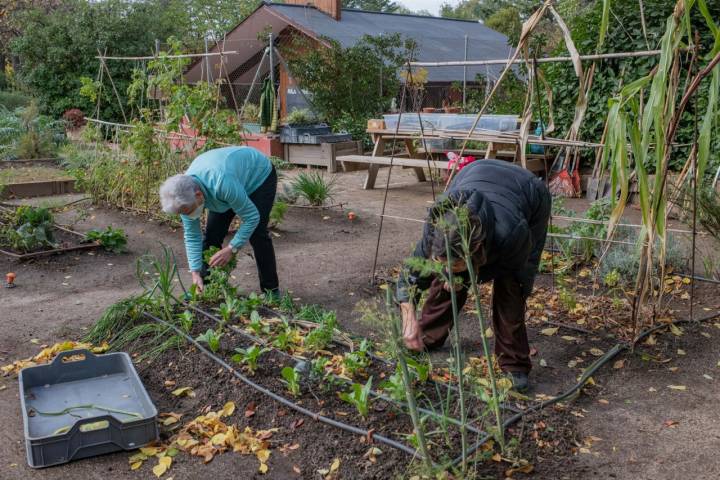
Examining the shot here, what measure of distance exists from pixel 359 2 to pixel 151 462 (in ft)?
128

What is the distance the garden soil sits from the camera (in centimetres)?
275

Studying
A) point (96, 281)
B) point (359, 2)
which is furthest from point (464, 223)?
point (359, 2)

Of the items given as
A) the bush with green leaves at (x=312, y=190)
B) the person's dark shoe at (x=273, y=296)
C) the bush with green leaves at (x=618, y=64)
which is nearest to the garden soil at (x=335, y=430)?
the person's dark shoe at (x=273, y=296)

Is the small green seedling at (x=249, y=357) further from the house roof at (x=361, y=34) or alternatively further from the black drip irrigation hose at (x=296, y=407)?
the house roof at (x=361, y=34)

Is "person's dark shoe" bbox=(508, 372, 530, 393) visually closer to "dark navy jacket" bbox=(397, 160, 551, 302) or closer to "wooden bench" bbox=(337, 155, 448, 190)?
"dark navy jacket" bbox=(397, 160, 551, 302)

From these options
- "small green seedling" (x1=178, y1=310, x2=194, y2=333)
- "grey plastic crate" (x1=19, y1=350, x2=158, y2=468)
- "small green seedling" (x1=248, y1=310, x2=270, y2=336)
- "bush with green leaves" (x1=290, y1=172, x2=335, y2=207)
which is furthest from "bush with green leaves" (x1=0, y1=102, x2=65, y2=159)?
"small green seedling" (x1=248, y1=310, x2=270, y2=336)

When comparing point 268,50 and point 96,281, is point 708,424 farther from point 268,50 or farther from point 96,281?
point 268,50

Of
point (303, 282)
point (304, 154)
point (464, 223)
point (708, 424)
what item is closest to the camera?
point (464, 223)

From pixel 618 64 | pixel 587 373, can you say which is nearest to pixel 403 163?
pixel 618 64

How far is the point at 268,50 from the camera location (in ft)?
39.7

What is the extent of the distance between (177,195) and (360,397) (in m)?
1.55

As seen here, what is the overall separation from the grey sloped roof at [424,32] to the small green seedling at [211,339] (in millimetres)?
11312

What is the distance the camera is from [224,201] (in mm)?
4148

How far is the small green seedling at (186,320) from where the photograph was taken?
3.82m
